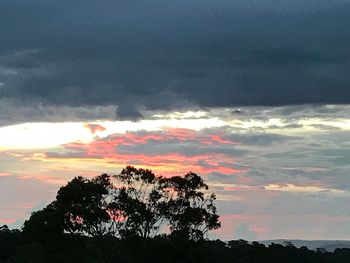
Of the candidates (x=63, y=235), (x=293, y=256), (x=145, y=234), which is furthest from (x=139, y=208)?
(x=293, y=256)

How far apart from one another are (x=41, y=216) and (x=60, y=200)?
2.14m

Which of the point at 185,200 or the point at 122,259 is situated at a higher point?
the point at 185,200

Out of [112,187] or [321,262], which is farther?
[321,262]

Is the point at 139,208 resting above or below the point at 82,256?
above

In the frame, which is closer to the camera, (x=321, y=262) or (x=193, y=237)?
(x=193, y=237)

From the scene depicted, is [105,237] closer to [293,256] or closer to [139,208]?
[139,208]

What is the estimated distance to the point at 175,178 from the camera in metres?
72.8

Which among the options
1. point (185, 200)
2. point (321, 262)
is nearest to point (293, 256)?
point (321, 262)

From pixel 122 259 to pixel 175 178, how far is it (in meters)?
8.44

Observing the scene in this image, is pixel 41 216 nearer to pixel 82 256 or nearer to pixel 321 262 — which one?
pixel 82 256

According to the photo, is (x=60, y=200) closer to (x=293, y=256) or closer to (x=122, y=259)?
(x=122, y=259)

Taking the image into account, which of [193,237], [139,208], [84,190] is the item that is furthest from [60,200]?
[193,237]

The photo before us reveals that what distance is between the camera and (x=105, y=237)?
70.2 m

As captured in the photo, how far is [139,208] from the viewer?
233 ft
